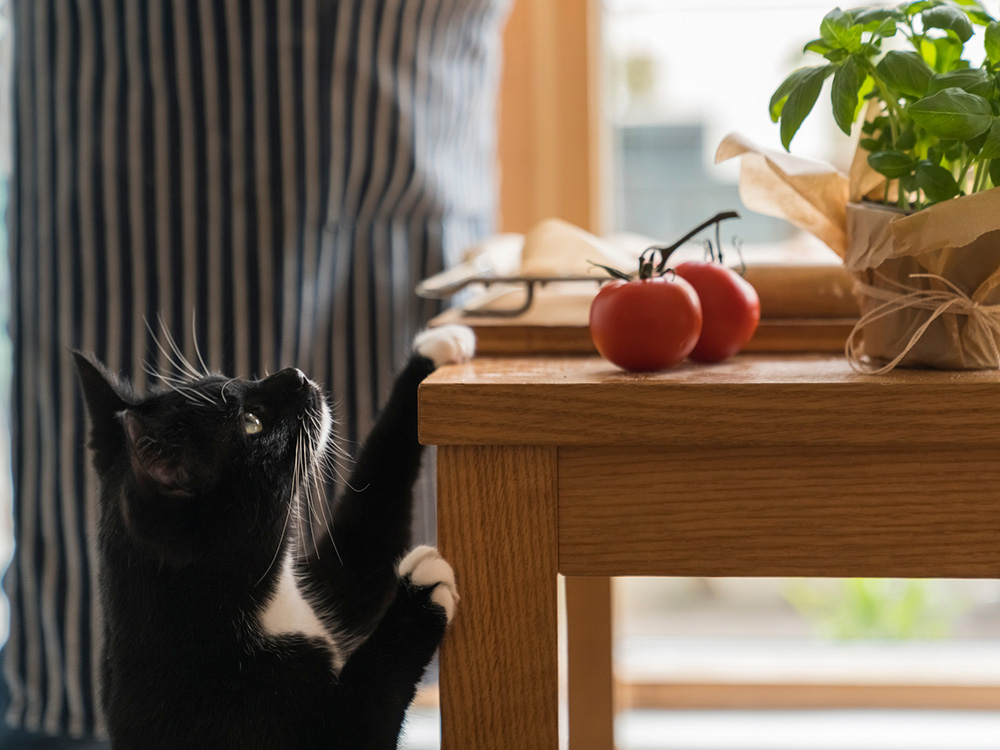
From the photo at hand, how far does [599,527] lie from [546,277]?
0.33 meters

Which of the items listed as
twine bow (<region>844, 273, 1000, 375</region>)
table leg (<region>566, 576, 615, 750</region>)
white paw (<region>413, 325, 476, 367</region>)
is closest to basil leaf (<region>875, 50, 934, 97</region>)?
twine bow (<region>844, 273, 1000, 375</region>)

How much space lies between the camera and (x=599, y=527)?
22.9 inches

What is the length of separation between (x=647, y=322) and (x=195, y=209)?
0.66 m

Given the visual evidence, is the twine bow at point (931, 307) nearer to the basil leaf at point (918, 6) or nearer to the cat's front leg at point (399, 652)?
the basil leaf at point (918, 6)

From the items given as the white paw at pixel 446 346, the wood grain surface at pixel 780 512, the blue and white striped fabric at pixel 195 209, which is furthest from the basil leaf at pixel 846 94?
the blue and white striped fabric at pixel 195 209

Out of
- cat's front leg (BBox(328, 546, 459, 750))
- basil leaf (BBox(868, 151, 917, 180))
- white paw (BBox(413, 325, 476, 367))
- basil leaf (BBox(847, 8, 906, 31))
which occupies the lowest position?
cat's front leg (BBox(328, 546, 459, 750))

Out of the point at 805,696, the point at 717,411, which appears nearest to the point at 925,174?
the point at 717,411

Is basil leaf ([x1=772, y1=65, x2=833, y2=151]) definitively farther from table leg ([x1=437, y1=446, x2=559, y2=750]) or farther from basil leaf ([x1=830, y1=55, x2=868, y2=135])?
table leg ([x1=437, y1=446, x2=559, y2=750])

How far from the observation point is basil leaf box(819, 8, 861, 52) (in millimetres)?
600

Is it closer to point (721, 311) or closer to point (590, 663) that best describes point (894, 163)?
point (721, 311)

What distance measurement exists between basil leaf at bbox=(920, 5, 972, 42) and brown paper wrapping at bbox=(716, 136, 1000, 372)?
0.35ft

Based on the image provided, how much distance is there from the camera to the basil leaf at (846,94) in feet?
1.89

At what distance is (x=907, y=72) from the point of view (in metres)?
0.58

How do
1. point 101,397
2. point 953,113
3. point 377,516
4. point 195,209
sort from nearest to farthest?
1. point 953,113
2. point 101,397
3. point 377,516
4. point 195,209
